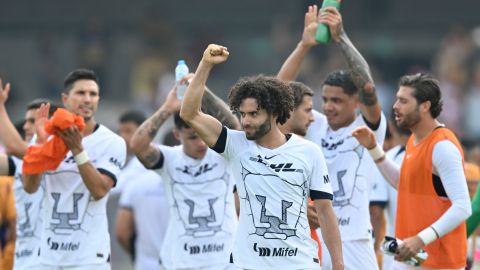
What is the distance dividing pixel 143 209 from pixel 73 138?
3.75 m

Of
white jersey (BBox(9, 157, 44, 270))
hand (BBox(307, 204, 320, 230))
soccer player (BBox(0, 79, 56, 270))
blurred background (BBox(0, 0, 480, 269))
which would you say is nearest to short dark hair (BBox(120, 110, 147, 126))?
soccer player (BBox(0, 79, 56, 270))

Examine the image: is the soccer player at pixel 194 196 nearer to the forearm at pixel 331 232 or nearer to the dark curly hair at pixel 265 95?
the dark curly hair at pixel 265 95

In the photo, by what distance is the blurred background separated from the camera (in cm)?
2447

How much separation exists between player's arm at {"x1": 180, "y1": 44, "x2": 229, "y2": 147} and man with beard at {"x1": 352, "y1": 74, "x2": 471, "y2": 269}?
184 centimetres

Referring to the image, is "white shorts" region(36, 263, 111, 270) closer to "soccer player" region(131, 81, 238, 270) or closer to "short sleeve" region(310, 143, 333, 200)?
"soccer player" region(131, 81, 238, 270)

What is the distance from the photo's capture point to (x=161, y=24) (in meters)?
25.7

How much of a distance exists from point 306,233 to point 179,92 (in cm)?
232

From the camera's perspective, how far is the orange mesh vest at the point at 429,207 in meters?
9.82

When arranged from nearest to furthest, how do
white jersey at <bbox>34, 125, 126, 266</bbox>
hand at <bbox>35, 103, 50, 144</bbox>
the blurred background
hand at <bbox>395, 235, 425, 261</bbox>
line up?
1. hand at <bbox>395, 235, 425, 261</bbox>
2. hand at <bbox>35, 103, 50, 144</bbox>
3. white jersey at <bbox>34, 125, 126, 266</bbox>
4. the blurred background

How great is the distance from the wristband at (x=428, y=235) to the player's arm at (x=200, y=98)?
1938 mm

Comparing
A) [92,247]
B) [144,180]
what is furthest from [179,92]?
[144,180]

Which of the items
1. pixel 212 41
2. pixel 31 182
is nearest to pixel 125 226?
pixel 31 182

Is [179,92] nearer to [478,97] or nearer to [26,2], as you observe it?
[478,97]

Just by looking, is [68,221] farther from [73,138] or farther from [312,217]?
[312,217]
